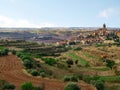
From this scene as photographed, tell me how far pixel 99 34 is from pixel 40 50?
67450 millimetres

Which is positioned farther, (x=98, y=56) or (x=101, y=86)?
(x=98, y=56)

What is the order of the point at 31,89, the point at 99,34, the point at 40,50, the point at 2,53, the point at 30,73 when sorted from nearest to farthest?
the point at 31,89
the point at 30,73
the point at 2,53
the point at 40,50
the point at 99,34

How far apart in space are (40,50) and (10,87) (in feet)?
232

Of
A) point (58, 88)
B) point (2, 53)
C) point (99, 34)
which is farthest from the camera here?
point (99, 34)

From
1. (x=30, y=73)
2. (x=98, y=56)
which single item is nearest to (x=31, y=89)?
(x=30, y=73)

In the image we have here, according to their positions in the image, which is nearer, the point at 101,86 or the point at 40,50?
the point at 101,86

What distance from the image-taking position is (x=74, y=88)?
80.4 feet

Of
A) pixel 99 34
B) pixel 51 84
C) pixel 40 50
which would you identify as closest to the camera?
pixel 51 84

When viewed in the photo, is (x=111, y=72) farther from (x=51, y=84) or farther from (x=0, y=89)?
(x=0, y=89)

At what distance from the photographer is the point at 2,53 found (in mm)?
67875

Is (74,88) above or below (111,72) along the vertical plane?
above

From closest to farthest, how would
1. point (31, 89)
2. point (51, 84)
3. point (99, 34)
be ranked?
point (31, 89)
point (51, 84)
point (99, 34)

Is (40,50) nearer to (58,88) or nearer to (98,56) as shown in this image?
(98,56)

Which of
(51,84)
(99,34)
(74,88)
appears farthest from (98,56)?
(99,34)
